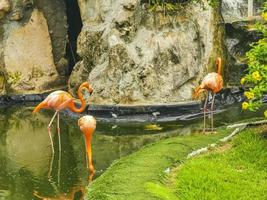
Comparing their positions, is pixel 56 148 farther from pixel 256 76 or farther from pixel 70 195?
pixel 256 76

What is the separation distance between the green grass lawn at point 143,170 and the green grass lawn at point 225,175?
0.16 metres

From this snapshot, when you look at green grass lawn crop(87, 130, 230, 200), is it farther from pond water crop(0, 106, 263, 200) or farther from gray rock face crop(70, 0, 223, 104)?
gray rock face crop(70, 0, 223, 104)

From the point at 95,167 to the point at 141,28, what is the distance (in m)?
6.60

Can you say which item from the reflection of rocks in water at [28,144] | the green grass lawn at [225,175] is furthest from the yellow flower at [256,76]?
the reflection of rocks in water at [28,144]

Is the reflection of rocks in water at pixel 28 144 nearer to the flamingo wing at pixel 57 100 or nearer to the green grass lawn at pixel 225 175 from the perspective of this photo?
the flamingo wing at pixel 57 100

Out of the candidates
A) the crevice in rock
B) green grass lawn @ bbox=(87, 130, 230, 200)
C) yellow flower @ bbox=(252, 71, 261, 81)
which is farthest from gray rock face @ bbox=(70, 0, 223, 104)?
yellow flower @ bbox=(252, 71, 261, 81)

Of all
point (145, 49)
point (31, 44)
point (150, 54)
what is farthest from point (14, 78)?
point (150, 54)

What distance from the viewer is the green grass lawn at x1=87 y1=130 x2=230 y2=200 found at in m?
6.46

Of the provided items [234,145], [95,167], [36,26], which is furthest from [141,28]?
[234,145]

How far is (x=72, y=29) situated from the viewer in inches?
792

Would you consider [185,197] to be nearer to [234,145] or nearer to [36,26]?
[234,145]

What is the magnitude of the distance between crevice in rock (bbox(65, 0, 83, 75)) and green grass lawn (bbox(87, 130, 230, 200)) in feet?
37.4

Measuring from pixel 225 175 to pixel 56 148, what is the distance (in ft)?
16.2

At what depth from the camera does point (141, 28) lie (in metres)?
14.9
